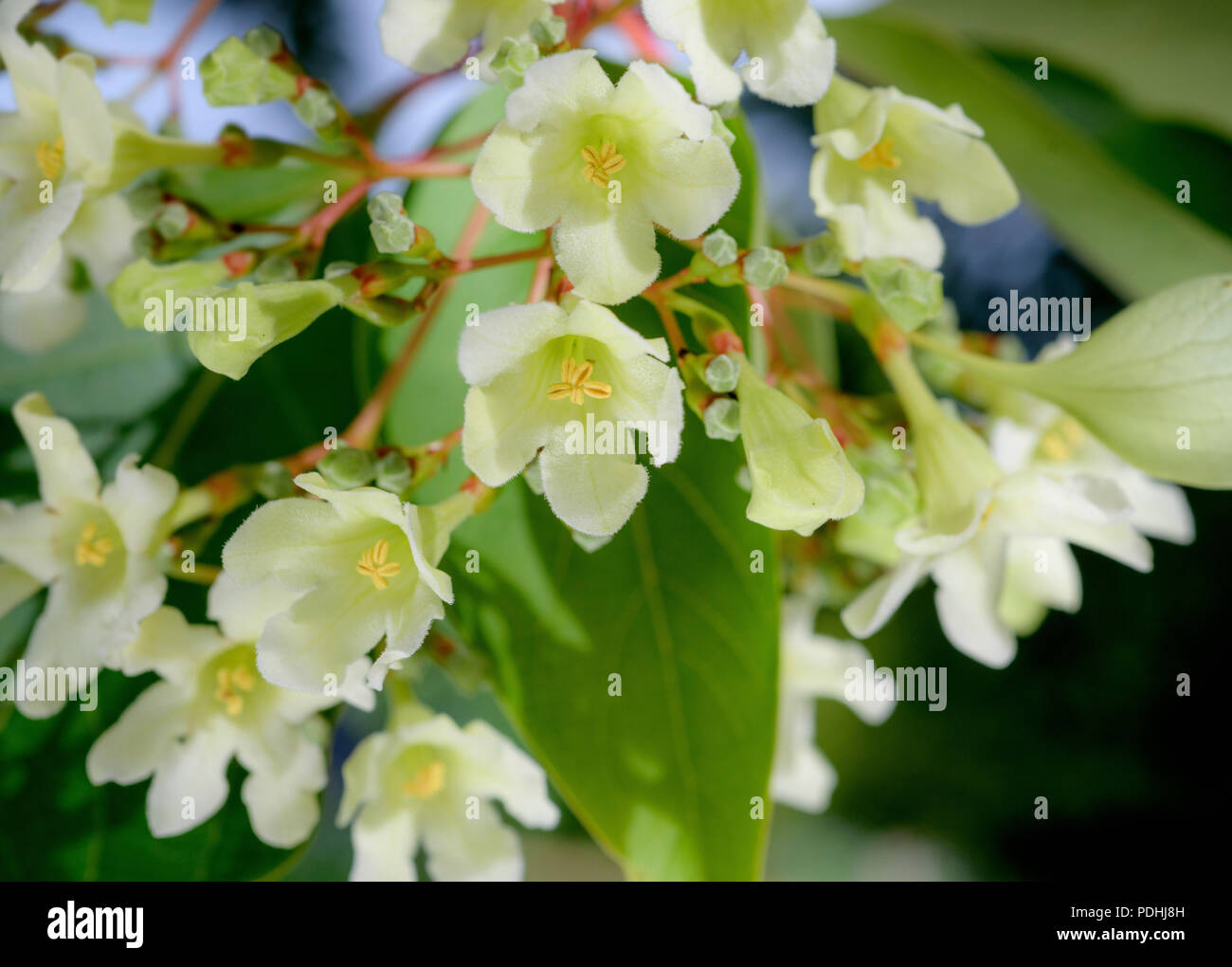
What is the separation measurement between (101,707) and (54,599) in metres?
0.22

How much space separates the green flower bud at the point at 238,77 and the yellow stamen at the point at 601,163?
27 cm

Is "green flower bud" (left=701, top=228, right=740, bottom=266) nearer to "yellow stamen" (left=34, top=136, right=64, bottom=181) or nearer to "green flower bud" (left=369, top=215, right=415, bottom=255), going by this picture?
"green flower bud" (left=369, top=215, right=415, bottom=255)

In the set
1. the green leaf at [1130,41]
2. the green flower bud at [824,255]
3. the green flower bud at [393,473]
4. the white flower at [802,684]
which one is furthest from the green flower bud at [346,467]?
the green leaf at [1130,41]

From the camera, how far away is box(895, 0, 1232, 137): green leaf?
54.1 inches

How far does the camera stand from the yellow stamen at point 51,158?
774 millimetres

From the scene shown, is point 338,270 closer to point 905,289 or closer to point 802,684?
point 905,289

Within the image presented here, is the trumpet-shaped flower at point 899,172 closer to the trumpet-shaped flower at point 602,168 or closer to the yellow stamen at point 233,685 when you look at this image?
the trumpet-shaped flower at point 602,168

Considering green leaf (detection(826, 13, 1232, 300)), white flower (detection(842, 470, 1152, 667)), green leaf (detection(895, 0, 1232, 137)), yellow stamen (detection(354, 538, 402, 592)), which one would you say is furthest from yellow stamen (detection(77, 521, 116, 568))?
green leaf (detection(895, 0, 1232, 137))

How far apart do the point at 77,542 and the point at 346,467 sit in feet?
0.89

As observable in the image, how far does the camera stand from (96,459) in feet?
3.46

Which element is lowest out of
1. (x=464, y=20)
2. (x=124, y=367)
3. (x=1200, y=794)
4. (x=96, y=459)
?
(x=1200, y=794)

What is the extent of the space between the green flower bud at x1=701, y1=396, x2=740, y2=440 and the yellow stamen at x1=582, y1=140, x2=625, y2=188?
16cm
